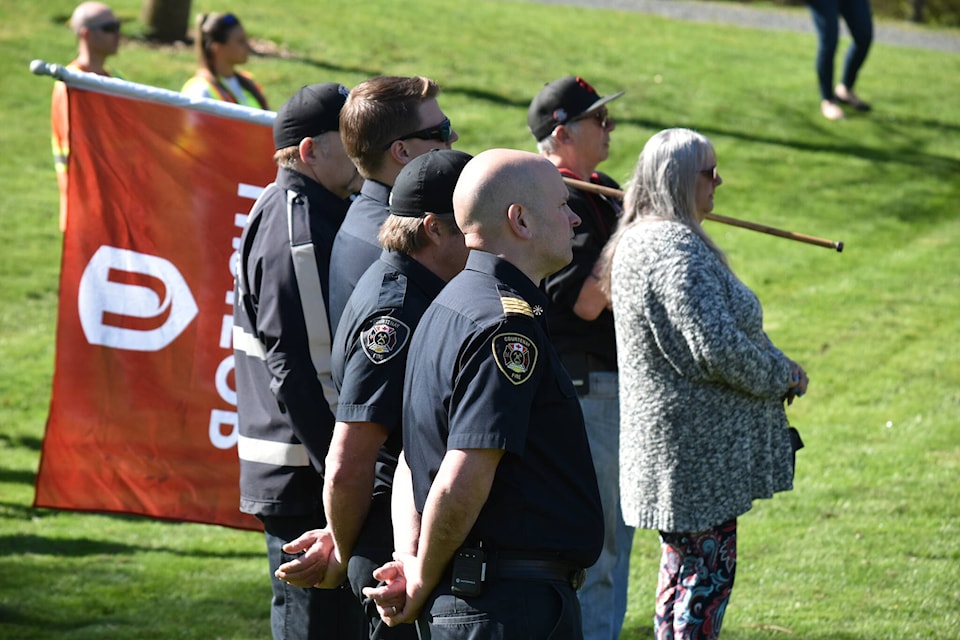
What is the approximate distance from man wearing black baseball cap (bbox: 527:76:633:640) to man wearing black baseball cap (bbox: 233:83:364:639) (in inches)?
42.3

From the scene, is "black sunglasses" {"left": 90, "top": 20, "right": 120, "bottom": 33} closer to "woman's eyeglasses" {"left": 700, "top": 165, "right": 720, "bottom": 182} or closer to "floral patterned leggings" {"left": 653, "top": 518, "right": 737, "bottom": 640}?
"woman's eyeglasses" {"left": 700, "top": 165, "right": 720, "bottom": 182}

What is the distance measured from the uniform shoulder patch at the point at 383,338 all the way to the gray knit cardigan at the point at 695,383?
1.29 m

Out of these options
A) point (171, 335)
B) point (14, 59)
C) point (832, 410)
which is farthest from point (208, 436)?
point (14, 59)

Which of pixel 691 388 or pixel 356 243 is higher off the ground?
pixel 356 243

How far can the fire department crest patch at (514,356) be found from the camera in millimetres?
2584

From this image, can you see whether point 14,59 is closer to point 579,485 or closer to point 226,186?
point 226,186

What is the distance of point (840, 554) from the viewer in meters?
5.86

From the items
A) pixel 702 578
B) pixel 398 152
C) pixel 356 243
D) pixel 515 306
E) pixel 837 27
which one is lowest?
pixel 702 578

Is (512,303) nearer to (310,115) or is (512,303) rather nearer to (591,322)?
(310,115)

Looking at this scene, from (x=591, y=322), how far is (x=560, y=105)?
35.9 inches

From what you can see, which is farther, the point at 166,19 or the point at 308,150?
the point at 166,19

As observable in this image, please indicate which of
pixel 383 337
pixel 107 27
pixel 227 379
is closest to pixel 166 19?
pixel 107 27

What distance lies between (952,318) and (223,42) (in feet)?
19.1

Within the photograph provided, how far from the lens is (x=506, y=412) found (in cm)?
258
